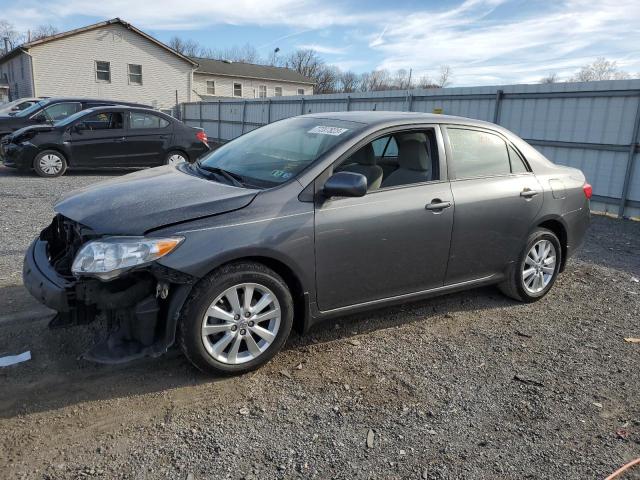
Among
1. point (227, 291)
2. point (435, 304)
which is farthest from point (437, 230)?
point (227, 291)

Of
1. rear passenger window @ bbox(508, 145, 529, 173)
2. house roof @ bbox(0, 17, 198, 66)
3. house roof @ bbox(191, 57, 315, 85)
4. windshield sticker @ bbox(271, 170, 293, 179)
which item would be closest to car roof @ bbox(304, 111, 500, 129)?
rear passenger window @ bbox(508, 145, 529, 173)

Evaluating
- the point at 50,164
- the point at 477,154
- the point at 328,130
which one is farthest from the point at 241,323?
the point at 50,164

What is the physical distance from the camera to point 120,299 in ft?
9.95

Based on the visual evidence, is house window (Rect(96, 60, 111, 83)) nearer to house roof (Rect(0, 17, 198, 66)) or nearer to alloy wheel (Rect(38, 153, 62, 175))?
house roof (Rect(0, 17, 198, 66))

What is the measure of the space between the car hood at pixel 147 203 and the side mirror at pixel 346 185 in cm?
51

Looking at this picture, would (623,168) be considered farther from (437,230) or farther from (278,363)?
(278,363)

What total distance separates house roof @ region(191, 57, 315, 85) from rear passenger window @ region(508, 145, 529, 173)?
37600 mm

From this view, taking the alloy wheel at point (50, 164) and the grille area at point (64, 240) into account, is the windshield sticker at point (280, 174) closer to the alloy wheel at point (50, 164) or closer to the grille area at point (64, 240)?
the grille area at point (64, 240)

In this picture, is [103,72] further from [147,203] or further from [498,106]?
[147,203]

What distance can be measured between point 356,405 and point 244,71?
4300 cm

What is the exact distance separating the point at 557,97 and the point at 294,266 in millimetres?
8960

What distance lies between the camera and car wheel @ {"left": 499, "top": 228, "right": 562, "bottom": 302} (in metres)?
4.75

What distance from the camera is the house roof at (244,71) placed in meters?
40.7

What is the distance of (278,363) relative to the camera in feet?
12.0
